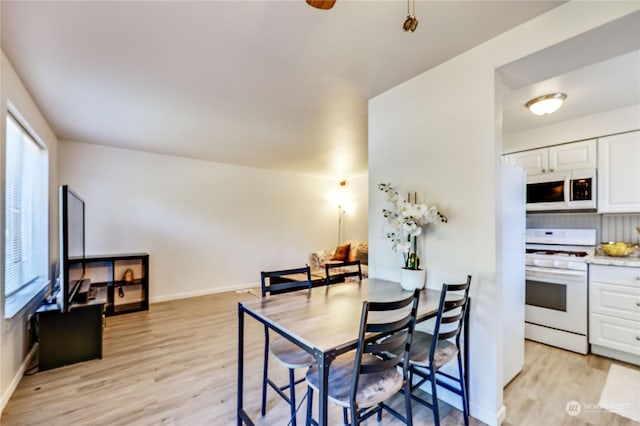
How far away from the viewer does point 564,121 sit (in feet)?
10.3

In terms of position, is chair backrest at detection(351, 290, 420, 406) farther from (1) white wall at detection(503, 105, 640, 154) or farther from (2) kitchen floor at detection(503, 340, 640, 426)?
(1) white wall at detection(503, 105, 640, 154)

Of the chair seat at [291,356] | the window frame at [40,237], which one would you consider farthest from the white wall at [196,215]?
the chair seat at [291,356]

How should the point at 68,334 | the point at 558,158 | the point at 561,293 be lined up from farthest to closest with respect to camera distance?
1. the point at 558,158
2. the point at 561,293
3. the point at 68,334

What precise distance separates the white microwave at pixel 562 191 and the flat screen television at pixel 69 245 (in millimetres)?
4750

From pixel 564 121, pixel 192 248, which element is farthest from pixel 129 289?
pixel 564 121

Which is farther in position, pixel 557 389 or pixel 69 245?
pixel 69 245

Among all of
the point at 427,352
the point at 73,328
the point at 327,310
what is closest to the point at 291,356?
the point at 327,310

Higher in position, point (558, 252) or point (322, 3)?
point (322, 3)

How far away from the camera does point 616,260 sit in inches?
103

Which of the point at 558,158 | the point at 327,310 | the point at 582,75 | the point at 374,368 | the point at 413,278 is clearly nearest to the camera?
the point at 374,368

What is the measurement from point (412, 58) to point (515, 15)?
62cm

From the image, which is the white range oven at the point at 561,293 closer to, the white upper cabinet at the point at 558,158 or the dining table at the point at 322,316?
the white upper cabinet at the point at 558,158

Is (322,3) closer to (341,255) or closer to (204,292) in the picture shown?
(204,292)

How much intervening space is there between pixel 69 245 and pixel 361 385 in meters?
2.90
